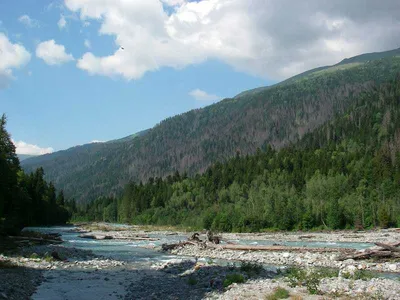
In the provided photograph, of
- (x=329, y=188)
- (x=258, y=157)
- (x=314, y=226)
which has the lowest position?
(x=314, y=226)

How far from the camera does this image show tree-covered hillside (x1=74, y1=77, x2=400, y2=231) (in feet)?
284

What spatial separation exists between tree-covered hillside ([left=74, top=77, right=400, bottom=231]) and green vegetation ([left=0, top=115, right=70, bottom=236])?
33.6 meters

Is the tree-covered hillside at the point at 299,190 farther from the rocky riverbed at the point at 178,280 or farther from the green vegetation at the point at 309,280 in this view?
the green vegetation at the point at 309,280

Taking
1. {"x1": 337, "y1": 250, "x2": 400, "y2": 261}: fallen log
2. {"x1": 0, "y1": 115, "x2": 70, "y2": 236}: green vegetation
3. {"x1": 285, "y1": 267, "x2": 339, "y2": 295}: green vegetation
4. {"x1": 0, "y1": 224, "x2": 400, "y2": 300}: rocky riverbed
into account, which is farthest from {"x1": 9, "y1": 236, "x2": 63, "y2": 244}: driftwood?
{"x1": 337, "y1": 250, "x2": 400, "y2": 261}: fallen log

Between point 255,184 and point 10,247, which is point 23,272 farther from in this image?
point 255,184

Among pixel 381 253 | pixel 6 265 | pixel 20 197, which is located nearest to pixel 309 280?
pixel 381 253

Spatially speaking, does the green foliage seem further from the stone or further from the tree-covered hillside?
the tree-covered hillside

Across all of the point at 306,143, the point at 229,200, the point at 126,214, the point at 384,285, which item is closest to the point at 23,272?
the point at 384,285

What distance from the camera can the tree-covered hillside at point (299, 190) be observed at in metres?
86.5

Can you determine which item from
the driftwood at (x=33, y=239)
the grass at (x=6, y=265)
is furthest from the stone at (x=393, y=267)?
the driftwood at (x=33, y=239)

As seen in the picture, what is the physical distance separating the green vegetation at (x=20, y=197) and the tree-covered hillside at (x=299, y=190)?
33615mm

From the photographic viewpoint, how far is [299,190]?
365 feet

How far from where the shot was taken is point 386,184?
310 ft

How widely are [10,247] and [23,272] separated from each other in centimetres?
1512
